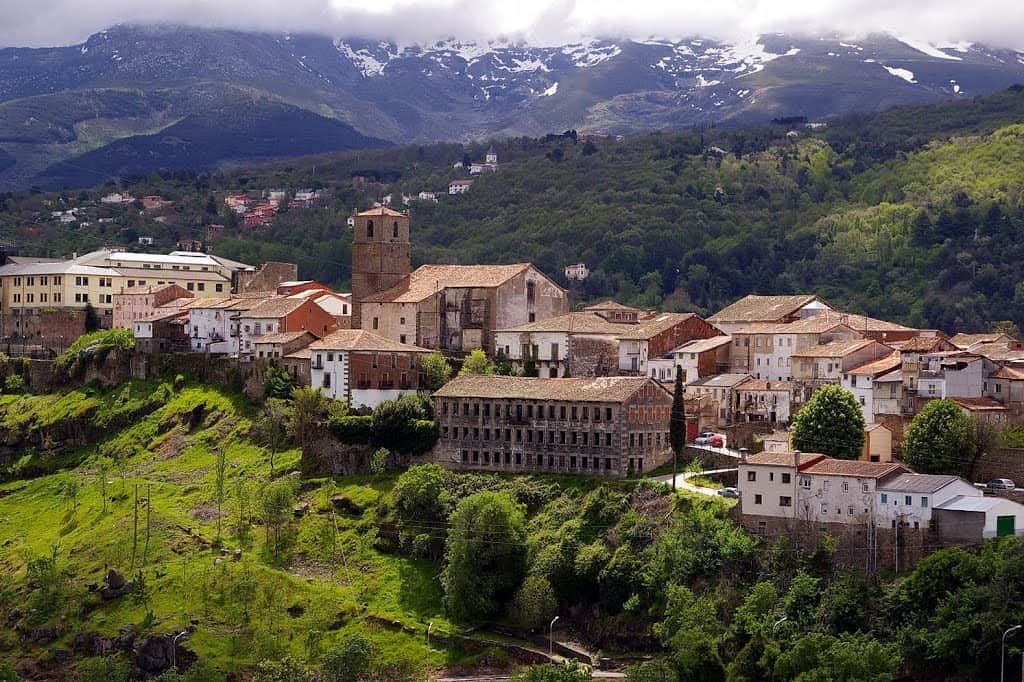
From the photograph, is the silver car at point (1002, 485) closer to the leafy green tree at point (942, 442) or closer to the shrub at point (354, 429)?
the leafy green tree at point (942, 442)

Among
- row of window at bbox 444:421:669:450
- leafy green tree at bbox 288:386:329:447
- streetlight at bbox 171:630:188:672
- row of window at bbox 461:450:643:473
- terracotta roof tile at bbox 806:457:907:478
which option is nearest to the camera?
terracotta roof tile at bbox 806:457:907:478

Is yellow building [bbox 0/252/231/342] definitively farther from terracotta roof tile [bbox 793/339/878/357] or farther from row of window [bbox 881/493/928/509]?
row of window [bbox 881/493/928/509]

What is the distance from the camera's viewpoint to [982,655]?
261 feet

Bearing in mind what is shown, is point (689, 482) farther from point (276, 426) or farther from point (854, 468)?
point (276, 426)

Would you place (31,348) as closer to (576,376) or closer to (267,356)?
(267,356)

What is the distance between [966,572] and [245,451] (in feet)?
Result: 168

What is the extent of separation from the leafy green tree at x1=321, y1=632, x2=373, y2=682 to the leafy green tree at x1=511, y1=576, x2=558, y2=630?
339 inches

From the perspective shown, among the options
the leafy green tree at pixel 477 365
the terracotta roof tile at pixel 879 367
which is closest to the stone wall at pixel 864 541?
the terracotta roof tile at pixel 879 367

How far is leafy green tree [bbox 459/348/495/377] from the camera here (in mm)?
117250

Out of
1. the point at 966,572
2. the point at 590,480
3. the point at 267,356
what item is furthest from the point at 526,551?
the point at 267,356

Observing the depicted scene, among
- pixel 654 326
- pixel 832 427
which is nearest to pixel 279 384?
pixel 654 326

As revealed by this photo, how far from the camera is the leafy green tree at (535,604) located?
94.3 meters

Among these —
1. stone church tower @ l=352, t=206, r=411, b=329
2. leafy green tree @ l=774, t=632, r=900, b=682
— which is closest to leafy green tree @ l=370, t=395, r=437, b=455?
stone church tower @ l=352, t=206, r=411, b=329

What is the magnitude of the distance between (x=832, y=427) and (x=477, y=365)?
93.0 ft
